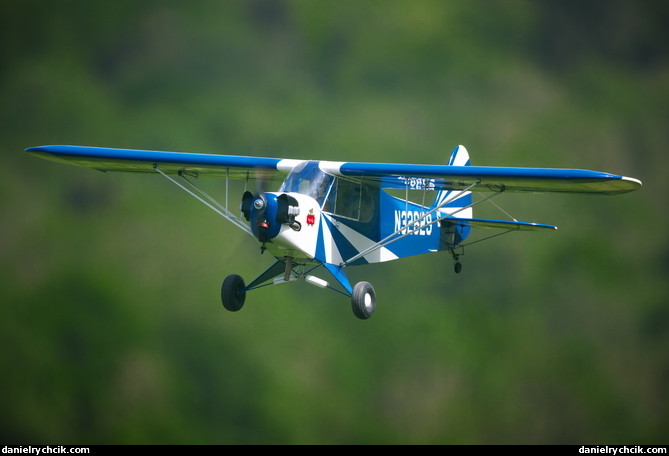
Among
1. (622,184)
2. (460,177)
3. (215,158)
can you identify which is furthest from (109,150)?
(622,184)

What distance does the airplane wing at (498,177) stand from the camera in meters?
11.8

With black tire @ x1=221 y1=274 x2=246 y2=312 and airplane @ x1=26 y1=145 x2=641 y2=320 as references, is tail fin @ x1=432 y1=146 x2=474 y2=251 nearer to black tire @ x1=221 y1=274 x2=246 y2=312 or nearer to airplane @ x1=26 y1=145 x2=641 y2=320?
airplane @ x1=26 y1=145 x2=641 y2=320

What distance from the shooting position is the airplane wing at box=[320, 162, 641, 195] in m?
11.8

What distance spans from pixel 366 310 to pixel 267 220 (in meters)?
2.23

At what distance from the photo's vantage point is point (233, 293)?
1357 centimetres

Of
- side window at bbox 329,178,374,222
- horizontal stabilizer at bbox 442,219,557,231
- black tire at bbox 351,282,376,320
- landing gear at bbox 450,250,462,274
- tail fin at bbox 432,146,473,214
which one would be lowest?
black tire at bbox 351,282,376,320

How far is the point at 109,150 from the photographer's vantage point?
47.7 ft

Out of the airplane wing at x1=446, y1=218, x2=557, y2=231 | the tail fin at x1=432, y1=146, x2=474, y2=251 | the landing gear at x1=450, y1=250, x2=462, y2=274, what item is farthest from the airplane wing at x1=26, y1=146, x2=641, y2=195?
the landing gear at x1=450, y1=250, x2=462, y2=274

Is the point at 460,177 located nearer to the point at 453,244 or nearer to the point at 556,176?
the point at 556,176

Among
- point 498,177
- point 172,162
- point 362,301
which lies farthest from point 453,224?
point 172,162

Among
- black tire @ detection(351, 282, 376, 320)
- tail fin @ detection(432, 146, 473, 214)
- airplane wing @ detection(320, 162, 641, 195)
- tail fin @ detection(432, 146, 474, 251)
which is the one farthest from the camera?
tail fin @ detection(432, 146, 473, 214)

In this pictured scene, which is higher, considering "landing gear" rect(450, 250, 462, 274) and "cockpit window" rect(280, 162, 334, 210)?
"cockpit window" rect(280, 162, 334, 210)

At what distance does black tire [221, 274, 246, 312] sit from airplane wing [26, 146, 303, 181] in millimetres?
1820

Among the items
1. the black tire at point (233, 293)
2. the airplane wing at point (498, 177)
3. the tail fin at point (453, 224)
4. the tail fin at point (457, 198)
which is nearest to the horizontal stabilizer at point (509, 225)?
the tail fin at point (453, 224)
